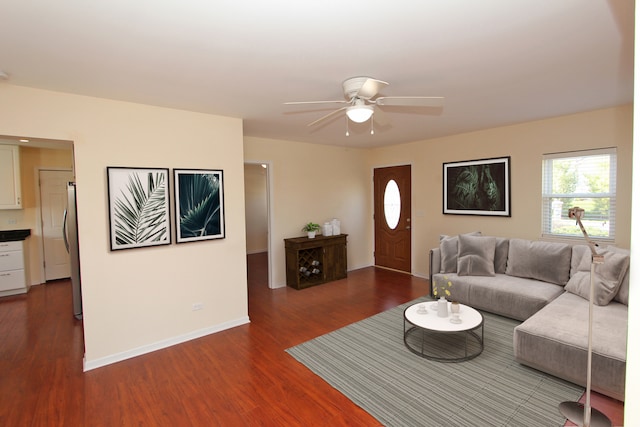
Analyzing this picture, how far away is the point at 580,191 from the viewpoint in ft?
12.7

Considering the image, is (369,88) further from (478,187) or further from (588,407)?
(478,187)

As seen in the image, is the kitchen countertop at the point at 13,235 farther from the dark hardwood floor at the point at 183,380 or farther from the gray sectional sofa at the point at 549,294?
the gray sectional sofa at the point at 549,294

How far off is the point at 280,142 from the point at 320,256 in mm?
2074

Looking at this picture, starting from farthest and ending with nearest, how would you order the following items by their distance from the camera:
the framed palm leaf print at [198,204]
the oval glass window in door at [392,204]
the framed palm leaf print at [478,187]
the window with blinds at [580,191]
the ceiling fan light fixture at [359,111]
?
the oval glass window in door at [392,204], the framed palm leaf print at [478,187], the window with blinds at [580,191], the framed palm leaf print at [198,204], the ceiling fan light fixture at [359,111]

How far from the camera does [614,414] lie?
2133mm

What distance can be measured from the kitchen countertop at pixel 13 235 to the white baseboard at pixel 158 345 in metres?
3.56

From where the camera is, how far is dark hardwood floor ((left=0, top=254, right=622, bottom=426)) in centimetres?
221

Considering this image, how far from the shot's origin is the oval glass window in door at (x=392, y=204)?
603cm

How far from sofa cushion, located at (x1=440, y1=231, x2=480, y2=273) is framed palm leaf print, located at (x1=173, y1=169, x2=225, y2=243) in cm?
303

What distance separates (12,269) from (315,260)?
15.7 ft

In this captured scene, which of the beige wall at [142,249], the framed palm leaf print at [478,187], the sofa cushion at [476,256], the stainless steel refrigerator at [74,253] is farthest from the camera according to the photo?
the framed palm leaf print at [478,187]

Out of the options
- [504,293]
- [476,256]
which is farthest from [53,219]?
[504,293]

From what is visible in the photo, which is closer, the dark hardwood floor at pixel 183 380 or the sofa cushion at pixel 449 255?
the dark hardwood floor at pixel 183 380

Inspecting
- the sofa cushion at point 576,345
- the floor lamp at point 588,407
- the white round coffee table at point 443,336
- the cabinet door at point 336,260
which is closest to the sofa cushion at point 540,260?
the sofa cushion at point 576,345
